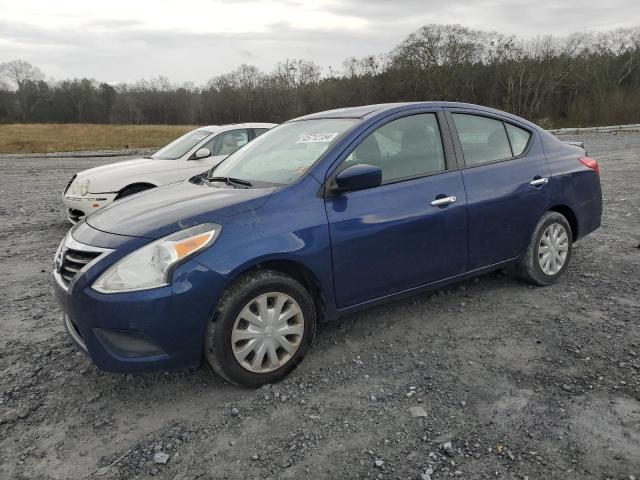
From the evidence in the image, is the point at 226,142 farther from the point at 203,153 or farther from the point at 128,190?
the point at 128,190

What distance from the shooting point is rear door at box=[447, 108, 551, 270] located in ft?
13.1

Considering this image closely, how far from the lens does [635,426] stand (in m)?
2.64

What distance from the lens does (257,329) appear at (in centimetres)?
302

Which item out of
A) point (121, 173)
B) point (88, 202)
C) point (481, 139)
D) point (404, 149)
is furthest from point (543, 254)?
point (88, 202)

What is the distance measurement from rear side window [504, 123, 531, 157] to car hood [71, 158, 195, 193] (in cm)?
443

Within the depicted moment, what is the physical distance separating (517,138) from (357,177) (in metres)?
2.01

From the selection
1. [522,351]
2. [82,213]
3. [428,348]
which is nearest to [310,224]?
[428,348]

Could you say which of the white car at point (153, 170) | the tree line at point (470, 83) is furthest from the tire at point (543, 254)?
the tree line at point (470, 83)

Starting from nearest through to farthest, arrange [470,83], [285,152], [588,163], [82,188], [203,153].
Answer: [285,152]
[588,163]
[82,188]
[203,153]
[470,83]

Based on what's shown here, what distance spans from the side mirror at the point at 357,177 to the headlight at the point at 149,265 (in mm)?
914

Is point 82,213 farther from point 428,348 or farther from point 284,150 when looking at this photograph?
point 428,348

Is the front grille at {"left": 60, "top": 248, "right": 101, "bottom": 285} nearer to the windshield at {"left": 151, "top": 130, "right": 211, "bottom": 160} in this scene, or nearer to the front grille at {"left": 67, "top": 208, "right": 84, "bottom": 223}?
the front grille at {"left": 67, "top": 208, "right": 84, "bottom": 223}

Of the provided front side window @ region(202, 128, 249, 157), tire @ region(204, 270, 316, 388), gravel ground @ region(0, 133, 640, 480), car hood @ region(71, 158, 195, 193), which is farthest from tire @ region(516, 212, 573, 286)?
front side window @ region(202, 128, 249, 157)

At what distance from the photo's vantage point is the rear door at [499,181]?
3982mm
